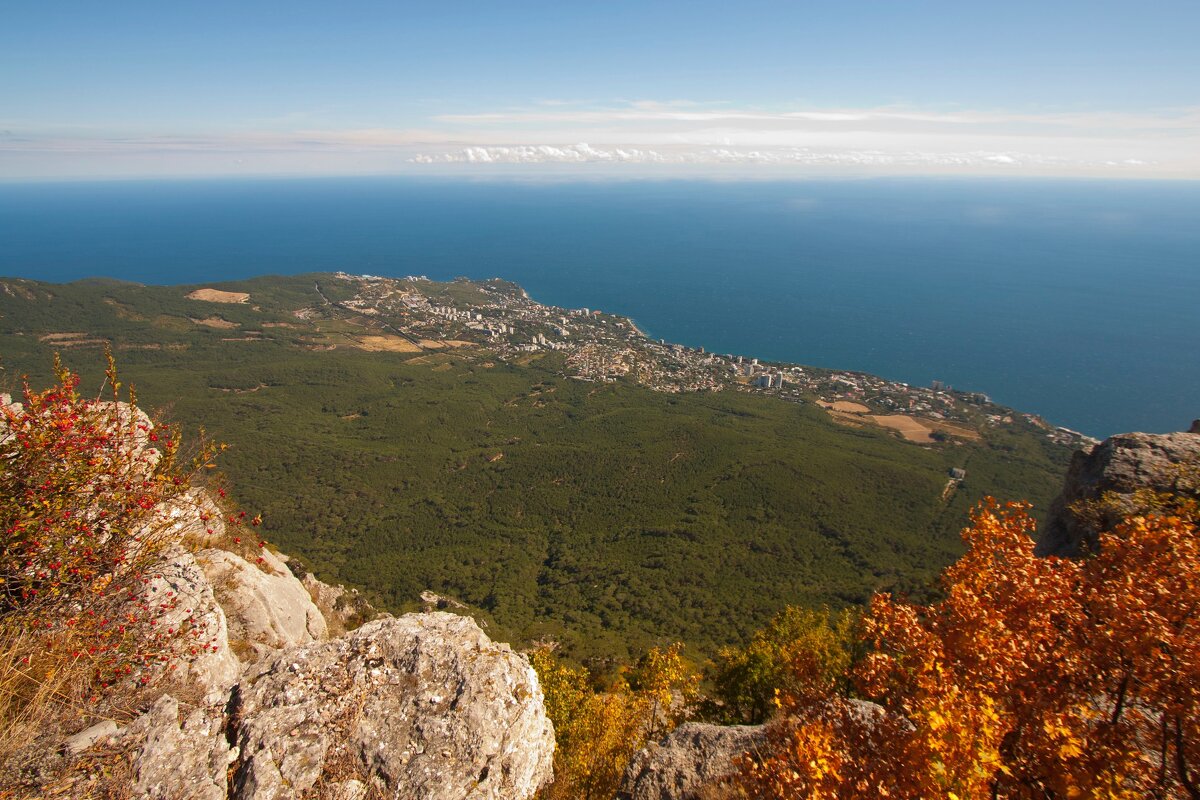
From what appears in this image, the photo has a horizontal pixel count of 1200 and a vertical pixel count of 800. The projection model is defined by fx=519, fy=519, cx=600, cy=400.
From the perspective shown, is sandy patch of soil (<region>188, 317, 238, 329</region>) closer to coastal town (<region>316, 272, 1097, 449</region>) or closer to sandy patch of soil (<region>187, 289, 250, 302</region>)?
sandy patch of soil (<region>187, 289, 250, 302</region>)

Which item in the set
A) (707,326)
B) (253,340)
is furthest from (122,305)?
(707,326)

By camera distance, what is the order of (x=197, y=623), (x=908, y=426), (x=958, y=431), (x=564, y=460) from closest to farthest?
(x=197, y=623) → (x=564, y=460) → (x=958, y=431) → (x=908, y=426)

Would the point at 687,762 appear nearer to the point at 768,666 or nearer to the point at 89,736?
the point at 768,666

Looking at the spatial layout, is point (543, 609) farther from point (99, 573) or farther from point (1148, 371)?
point (1148, 371)

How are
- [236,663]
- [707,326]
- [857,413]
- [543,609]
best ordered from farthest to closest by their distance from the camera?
[707,326] < [857,413] < [543,609] < [236,663]

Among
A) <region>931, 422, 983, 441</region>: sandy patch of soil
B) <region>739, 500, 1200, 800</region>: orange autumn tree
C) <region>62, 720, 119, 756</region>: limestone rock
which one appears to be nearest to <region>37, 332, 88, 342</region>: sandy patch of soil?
<region>62, 720, 119, 756</region>: limestone rock

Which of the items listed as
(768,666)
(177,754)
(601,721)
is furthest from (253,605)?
(768,666)
